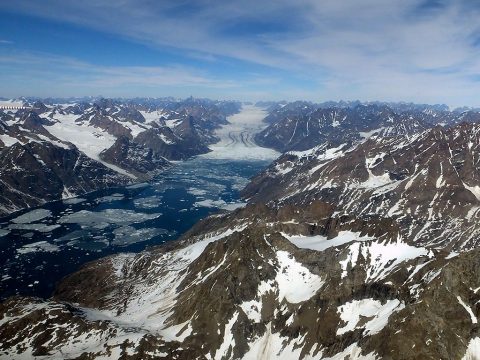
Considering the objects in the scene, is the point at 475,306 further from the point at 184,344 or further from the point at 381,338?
the point at 184,344

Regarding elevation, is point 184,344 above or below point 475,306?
below

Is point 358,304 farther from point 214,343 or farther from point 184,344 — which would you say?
point 184,344

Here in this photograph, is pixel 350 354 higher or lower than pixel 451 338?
lower

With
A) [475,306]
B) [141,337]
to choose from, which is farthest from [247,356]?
[475,306]

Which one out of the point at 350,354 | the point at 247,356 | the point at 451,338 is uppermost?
the point at 451,338

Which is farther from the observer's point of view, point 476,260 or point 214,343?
point 214,343

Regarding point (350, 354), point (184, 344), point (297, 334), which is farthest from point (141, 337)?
point (350, 354)

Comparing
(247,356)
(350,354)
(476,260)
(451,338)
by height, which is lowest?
(247,356)

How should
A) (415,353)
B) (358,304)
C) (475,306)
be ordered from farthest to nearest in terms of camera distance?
(358,304) → (475,306) → (415,353)

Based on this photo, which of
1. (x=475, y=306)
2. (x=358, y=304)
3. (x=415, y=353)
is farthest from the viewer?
(x=358, y=304)
